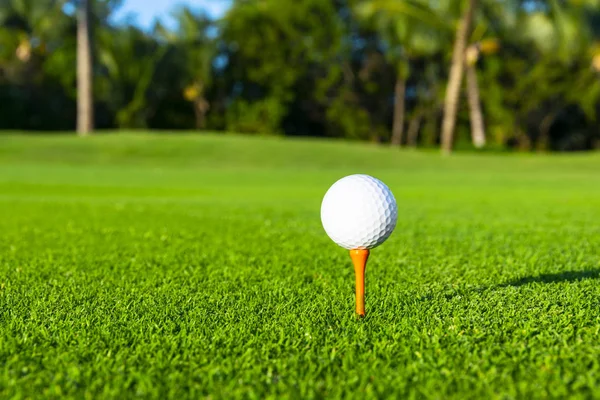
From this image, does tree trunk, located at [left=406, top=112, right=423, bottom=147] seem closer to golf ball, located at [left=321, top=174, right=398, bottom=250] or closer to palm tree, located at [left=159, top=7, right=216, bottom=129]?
palm tree, located at [left=159, top=7, right=216, bottom=129]

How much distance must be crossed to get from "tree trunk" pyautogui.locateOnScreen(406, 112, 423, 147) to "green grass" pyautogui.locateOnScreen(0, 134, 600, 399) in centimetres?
3182

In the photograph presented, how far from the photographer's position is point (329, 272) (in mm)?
3732

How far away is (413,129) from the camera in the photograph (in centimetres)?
3828

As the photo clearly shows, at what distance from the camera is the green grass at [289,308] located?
195 cm

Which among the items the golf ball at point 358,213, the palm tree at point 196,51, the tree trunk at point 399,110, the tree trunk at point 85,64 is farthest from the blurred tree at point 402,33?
the golf ball at point 358,213

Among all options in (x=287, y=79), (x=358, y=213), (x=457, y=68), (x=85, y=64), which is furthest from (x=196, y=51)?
(x=358, y=213)

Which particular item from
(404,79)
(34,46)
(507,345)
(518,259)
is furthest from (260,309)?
(34,46)

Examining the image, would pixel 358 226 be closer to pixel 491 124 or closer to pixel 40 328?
pixel 40 328

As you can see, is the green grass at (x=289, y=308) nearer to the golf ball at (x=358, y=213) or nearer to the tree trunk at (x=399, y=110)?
the golf ball at (x=358, y=213)

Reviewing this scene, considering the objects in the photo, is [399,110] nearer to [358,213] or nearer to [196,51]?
[196,51]

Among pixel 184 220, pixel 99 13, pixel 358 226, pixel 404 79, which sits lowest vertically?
pixel 184 220

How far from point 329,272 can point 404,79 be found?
3390 cm

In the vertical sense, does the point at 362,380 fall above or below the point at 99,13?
below

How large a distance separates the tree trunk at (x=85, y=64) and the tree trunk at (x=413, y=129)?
20.3m
